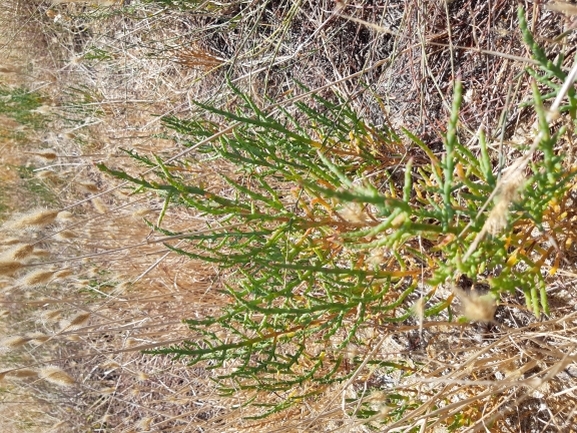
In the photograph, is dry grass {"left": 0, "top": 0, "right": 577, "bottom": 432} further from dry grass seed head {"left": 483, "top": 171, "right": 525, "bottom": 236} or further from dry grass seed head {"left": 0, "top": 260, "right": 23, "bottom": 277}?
dry grass seed head {"left": 483, "top": 171, "right": 525, "bottom": 236}

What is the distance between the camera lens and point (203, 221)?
1.88 metres

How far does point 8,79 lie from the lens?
3119mm

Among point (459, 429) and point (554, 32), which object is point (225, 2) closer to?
point (554, 32)

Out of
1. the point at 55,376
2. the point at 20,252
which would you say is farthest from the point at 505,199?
the point at 55,376

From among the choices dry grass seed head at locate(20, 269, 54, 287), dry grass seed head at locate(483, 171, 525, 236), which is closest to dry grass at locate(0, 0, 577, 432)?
dry grass seed head at locate(20, 269, 54, 287)

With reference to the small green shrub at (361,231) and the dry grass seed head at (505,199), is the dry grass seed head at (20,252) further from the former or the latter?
the dry grass seed head at (505,199)

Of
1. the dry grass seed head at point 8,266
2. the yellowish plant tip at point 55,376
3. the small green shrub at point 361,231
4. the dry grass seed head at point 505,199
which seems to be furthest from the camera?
the yellowish plant tip at point 55,376

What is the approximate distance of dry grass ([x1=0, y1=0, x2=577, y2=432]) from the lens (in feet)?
4.12

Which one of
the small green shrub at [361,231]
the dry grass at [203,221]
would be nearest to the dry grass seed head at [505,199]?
the small green shrub at [361,231]

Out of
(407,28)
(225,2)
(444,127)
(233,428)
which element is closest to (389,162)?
(444,127)

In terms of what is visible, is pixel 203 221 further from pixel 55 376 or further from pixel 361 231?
pixel 361 231

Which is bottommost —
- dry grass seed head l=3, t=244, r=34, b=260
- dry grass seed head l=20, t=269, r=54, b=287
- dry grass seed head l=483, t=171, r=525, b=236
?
dry grass seed head l=20, t=269, r=54, b=287

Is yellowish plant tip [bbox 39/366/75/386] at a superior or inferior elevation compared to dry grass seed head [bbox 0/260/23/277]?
inferior

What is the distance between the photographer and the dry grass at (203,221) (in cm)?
126
